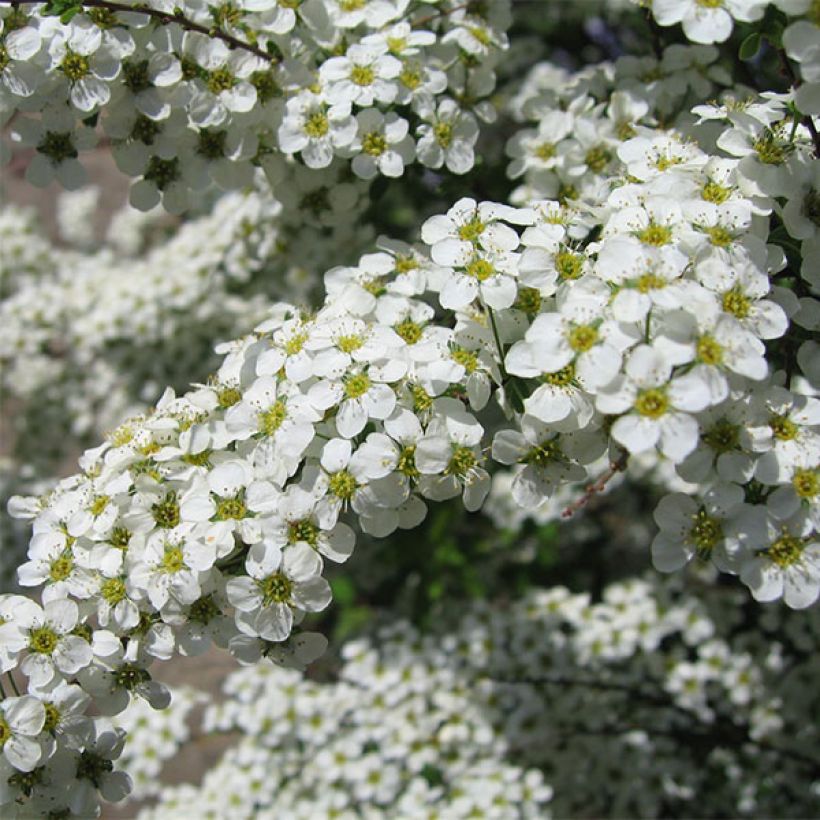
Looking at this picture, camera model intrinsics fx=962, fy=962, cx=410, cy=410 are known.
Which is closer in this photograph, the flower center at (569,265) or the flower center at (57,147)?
the flower center at (569,265)

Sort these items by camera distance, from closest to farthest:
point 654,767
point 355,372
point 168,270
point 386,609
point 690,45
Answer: point 355,372 < point 690,45 < point 654,767 < point 168,270 < point 386,609

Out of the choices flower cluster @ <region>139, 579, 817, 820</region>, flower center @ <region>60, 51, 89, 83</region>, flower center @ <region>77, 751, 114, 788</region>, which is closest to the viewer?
flower center @ <region>77, 751, 114, 788</region>

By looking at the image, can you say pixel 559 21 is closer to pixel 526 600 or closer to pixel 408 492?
pixel 526 600

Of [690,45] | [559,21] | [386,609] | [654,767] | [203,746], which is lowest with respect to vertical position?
[203,746]

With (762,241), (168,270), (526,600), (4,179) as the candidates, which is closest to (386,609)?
(526,600)

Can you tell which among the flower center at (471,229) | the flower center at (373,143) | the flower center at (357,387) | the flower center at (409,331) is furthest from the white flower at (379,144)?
the flower center at (357,387)

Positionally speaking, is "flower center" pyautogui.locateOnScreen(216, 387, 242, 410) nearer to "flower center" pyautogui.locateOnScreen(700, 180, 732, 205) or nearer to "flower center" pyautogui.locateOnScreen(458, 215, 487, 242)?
"flower center" pyautogui.locateOnScreen(458, 215, 487, 242)

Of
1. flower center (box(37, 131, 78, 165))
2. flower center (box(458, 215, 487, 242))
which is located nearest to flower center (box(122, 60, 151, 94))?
flower center (box(37, 131, 78, 165))

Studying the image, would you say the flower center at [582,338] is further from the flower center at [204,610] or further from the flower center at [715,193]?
the flower center at [204,610]
